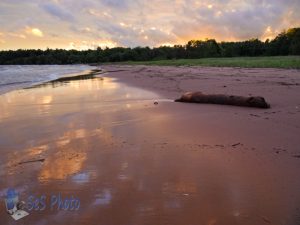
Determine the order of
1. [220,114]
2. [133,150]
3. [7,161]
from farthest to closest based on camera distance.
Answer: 1. [220,114]
2. [133,150]
3. [7,161]

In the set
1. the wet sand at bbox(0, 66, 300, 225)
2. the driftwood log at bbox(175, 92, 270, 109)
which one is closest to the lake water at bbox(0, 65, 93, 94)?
A: the driftwood log at bbox(175, 92, 270, 109)

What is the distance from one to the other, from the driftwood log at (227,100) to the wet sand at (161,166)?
490 millimetres

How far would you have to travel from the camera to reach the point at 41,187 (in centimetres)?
299

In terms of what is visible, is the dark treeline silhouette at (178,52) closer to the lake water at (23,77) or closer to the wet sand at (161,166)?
the lake water at (23,77)

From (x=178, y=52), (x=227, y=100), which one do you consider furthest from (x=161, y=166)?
(x=178, y=52)

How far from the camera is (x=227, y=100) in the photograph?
730 cm

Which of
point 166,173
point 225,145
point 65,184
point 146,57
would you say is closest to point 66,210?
point 65,184

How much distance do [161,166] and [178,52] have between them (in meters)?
85.0

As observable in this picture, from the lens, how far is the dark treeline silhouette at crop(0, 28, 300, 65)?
219ft

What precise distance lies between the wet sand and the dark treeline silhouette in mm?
59625

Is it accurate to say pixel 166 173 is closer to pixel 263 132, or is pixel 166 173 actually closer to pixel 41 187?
pixel 41 187

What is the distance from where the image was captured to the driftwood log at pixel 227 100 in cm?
667

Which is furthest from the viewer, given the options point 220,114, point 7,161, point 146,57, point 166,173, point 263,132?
point 146,57

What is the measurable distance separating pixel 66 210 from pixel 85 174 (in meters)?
0.75
